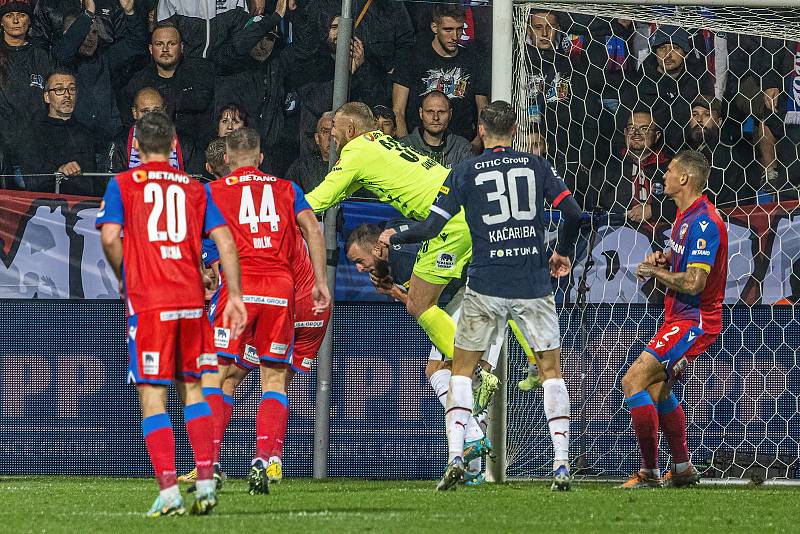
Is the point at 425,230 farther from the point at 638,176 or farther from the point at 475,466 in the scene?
the point at 638,176

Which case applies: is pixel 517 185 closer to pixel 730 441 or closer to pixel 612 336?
pixel 612 336

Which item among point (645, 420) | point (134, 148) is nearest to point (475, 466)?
point (645, 420)

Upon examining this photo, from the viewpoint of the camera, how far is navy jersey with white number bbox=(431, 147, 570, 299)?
22.8 feet

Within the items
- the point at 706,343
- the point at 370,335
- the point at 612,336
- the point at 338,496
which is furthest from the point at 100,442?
the point at 706,343

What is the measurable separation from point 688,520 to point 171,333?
8.06 feet

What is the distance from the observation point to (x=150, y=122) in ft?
17.7

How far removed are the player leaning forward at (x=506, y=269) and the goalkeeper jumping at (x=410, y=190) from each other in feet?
3.35

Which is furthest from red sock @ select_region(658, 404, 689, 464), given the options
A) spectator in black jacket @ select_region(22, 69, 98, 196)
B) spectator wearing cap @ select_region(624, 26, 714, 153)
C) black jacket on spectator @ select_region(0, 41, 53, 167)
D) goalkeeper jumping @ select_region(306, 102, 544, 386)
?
black jacket on spectator @ select_region(0, 41, 53, 167)

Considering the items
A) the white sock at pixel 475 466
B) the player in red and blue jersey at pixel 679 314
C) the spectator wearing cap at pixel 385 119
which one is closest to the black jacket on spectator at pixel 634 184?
the spectator wearing cap at pixel 385 119

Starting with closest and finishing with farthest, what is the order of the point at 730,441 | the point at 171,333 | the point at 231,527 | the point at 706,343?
1. the point at 231,527
2. the point at 171,333
3. the point at 706,343
4. the point at 730,441

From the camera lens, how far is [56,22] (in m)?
11.3

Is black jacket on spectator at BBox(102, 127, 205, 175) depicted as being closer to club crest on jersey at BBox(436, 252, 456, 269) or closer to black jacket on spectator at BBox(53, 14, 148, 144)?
black jacket on spectator at BBox(53, 14, 148, 144)

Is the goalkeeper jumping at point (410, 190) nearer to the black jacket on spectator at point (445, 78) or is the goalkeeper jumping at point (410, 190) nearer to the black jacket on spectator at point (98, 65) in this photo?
the black jacket on spectator at point (445, 78)

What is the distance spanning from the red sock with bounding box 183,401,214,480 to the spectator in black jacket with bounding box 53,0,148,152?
6.23m
